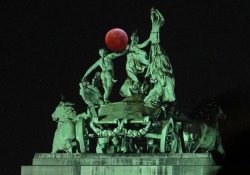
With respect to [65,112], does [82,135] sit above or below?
below

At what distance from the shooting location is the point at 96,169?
694 inches

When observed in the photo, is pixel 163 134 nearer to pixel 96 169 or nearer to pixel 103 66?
pixel 96 169

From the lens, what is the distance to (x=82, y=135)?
18047 mm

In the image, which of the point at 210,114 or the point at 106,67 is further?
the point at 106,67

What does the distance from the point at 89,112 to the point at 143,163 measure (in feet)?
7.70

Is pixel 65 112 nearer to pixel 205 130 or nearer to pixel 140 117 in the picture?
pixel 140 117

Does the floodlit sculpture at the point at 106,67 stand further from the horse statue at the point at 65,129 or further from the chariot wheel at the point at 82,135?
the chariot wheel at the point at 82,135

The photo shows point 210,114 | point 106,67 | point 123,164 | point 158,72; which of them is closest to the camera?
point 123,164

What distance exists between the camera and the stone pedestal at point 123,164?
1705cm

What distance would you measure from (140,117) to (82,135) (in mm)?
1653

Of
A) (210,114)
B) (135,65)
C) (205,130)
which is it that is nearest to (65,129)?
(135,65)

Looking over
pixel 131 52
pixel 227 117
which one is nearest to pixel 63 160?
pixel 131 52

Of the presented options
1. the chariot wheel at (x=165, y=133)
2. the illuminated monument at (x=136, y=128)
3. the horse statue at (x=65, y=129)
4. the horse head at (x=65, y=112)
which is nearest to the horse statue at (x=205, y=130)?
the illuminated monument at (x=136, y=128)

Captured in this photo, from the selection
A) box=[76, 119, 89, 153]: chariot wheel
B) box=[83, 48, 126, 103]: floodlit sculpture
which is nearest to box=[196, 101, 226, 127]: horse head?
box=[83, 48, 126, 103]: floodlit sculpture
